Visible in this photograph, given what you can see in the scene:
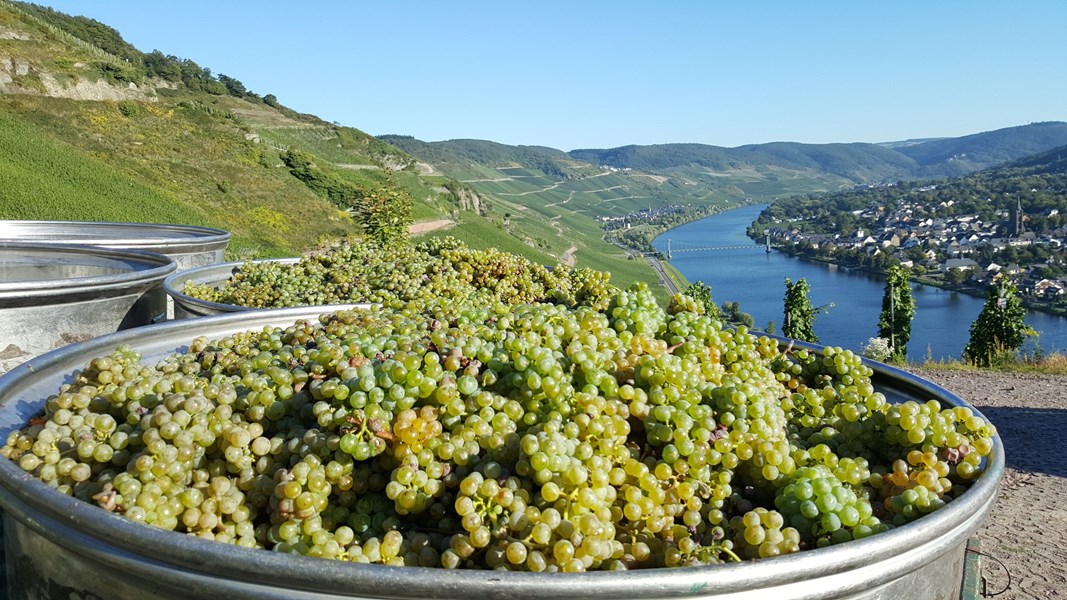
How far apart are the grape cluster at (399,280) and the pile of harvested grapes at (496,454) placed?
1655mm

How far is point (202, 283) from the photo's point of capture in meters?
4.42

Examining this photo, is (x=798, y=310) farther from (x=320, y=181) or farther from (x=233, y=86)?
(x=233, y=86)

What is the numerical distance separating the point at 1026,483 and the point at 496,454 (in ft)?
26.8

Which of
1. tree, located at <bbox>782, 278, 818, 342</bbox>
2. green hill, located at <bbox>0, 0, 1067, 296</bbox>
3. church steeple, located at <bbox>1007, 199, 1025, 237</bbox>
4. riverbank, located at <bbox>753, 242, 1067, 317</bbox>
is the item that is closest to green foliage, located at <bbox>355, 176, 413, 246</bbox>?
green hill, located at <bbox>0, 0, 1067, 296</bbox>

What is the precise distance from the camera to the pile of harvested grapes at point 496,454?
4.25 feet

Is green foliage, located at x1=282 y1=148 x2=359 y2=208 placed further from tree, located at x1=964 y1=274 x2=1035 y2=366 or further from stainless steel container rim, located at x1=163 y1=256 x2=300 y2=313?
stainless steel container rim, located at x1=163 y1=256 x2=300 y2=313

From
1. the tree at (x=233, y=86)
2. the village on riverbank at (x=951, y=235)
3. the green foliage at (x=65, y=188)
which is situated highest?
the tree at (x=233, y=86)

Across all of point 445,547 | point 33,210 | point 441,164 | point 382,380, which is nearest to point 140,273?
point 382,380

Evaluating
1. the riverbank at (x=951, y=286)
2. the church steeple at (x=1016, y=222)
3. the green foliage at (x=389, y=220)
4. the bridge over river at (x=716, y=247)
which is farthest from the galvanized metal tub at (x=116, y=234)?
the bridge over river at (x=716, y=247)

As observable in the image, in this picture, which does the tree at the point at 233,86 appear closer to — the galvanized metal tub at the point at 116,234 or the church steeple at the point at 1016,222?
the galvanized metal tub at the point at 116,234

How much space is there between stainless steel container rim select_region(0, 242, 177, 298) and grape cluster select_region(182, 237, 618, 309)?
0.41 metres

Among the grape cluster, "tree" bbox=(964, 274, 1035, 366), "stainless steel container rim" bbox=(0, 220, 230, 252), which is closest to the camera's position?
the grape cluster

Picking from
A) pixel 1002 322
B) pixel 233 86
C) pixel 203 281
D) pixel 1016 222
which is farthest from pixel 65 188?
pixel 1016 222

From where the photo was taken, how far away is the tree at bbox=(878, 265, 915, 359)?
82.7 ft
